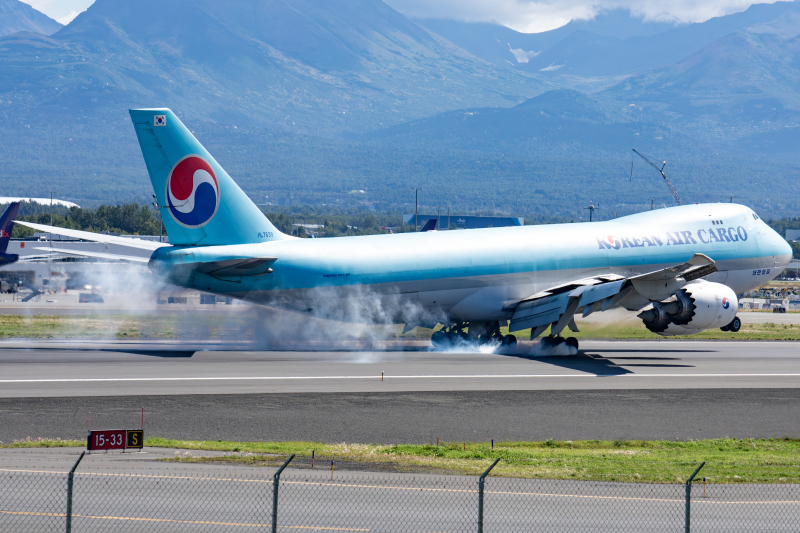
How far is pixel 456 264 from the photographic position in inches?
1780

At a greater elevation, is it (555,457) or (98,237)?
(98,237)

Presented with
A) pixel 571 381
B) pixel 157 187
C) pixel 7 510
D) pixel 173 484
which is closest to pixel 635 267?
pixel 571 381

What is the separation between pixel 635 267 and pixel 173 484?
3495cm

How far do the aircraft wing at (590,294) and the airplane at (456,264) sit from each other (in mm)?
68

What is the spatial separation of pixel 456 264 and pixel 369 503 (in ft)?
90.6

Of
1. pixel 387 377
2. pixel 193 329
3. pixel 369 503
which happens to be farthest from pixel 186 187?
pixel 369 503

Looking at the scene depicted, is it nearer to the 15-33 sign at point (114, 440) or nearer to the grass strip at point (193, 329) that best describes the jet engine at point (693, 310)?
the grass strip at point (193, 329)

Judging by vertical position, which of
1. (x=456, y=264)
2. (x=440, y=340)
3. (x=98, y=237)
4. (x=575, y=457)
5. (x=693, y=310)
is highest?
(x=98, y=237)

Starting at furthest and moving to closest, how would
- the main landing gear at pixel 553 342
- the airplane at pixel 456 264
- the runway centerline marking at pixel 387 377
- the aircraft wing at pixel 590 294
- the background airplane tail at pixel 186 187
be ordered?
the main landing gear at pixel 553 342 < the aircraft wing at pixel 590 294 < the airplane at pixel 456 264 < the background airplane tail at pixel 186 187 < the runway centerline marking at pixel 387 377

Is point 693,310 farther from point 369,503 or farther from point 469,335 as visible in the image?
point 369,503

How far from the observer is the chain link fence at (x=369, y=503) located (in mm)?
16891

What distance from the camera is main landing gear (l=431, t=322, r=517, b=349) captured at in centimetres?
4788

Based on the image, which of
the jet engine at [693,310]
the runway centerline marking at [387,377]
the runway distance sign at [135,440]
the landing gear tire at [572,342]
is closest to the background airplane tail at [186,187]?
the runway centerline marking at [387,377]

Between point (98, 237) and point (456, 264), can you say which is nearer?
point (98, 237)
